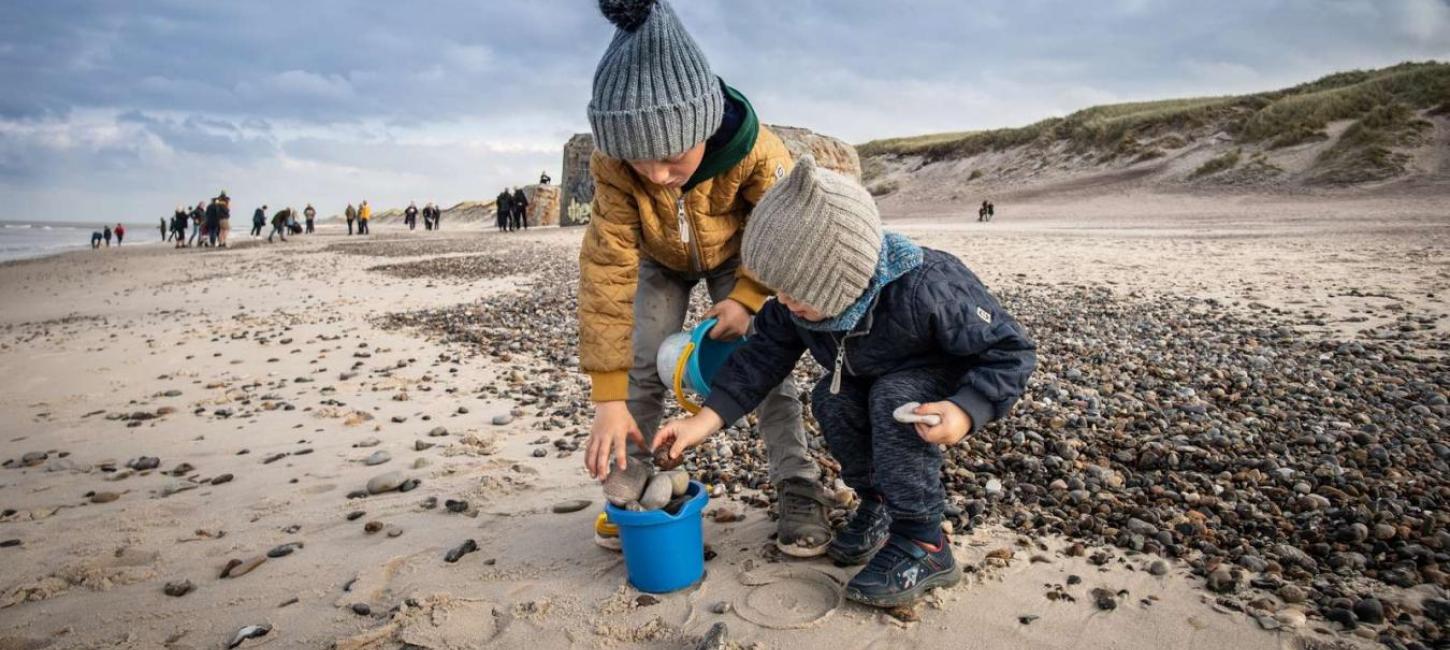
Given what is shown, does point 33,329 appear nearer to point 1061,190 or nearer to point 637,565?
point 637,565

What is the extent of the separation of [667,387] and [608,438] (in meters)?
0.47

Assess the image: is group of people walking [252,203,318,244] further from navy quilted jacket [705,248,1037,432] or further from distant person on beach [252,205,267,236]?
navy quilted jacket [705,248,1037,432]

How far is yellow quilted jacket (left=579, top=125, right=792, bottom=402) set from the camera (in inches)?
115

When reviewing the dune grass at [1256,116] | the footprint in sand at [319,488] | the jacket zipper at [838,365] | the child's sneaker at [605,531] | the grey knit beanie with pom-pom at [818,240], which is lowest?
the footprint in sand at [319,488]

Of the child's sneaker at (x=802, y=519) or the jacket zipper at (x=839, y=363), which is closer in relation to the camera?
the jacket zipper at (x=839, y=363)

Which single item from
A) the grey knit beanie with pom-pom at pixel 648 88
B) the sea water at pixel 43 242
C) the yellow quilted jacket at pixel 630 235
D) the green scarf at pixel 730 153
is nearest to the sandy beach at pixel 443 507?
the yellow quilted jacket at pixel 630 235

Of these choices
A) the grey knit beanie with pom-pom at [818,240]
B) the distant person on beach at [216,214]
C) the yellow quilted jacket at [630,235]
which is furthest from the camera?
the distant person on beach at [216,214]

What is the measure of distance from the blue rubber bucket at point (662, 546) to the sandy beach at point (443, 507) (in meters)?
0.07

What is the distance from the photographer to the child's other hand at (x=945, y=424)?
7.70 ft

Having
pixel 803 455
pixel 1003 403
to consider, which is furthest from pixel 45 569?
pixel 1003 403

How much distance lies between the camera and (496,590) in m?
2.81

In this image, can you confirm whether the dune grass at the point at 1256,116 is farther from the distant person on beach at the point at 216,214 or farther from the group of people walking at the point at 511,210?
the distant person on beach at the point at 216,214

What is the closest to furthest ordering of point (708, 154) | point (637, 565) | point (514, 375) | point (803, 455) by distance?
point (637, 565)
point (708, 154)
point (803, 455)
point (514, 375)

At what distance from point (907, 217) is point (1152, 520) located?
31161 mm
